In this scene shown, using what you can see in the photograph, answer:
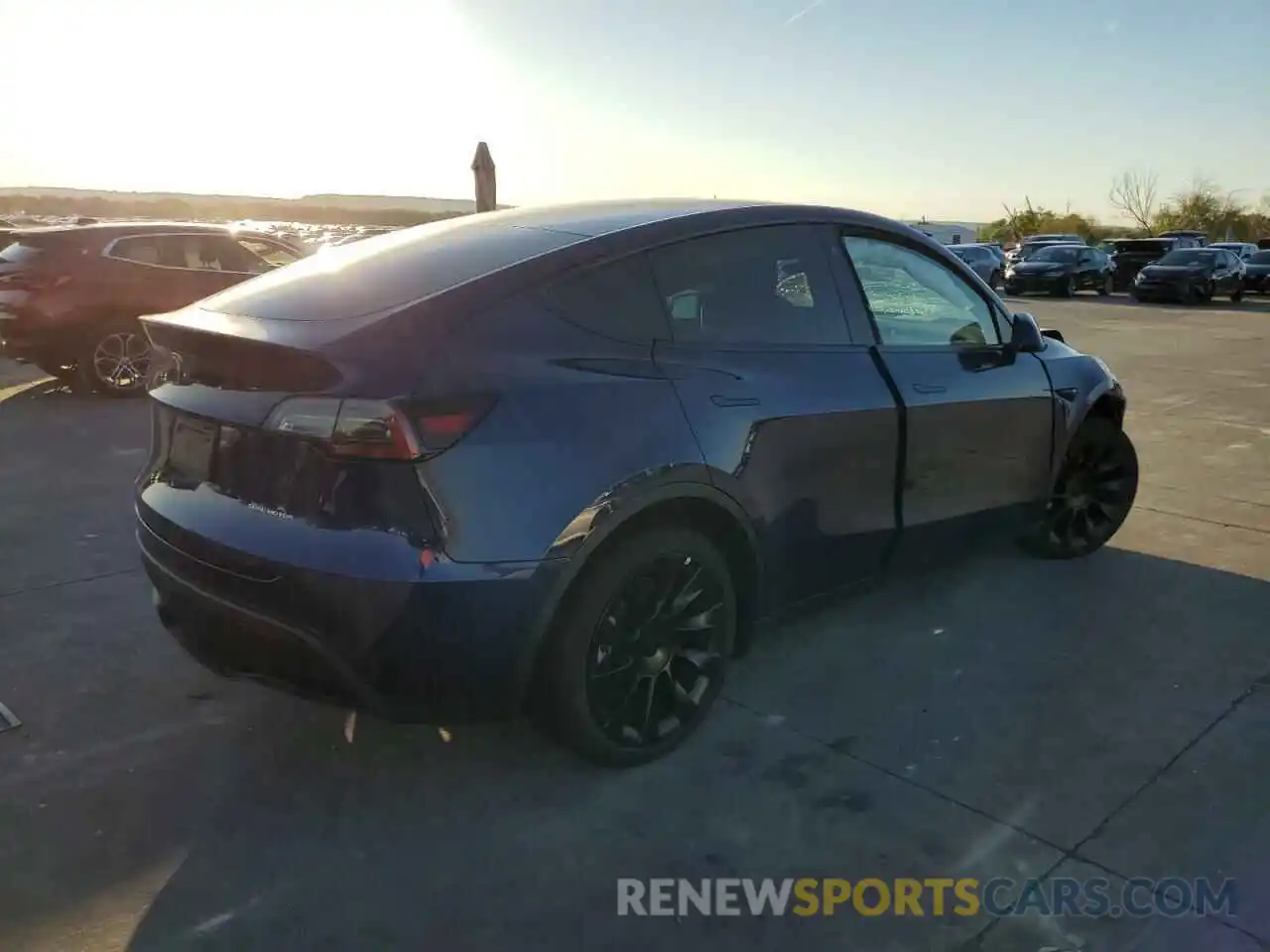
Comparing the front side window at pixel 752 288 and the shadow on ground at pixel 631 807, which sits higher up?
the front side window at pixel 752 288

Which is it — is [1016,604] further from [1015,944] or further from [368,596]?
[368,596]

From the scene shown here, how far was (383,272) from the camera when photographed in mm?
3016

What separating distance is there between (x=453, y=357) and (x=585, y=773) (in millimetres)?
1354

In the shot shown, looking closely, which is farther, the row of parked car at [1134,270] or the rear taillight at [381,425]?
the row of parked car at [1134,270]

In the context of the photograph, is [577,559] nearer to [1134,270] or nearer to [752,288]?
[752,288]

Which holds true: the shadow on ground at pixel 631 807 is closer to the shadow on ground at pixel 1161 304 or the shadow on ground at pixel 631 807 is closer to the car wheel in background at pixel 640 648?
the car wheel in background at pixel 640 648

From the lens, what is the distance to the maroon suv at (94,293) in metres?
8.84

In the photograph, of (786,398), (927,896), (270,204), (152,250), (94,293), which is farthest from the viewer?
→ (270,204)

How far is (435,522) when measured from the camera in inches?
97.2

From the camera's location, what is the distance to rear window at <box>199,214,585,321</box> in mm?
2799

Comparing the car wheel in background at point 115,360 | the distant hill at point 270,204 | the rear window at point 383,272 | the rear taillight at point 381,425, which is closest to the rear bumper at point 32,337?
the car wheel in background at point 115,360

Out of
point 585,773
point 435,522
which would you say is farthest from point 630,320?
point 585,773

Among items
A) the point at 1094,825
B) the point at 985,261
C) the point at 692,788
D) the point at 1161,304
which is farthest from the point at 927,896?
the point at 985,261

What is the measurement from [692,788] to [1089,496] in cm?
301
